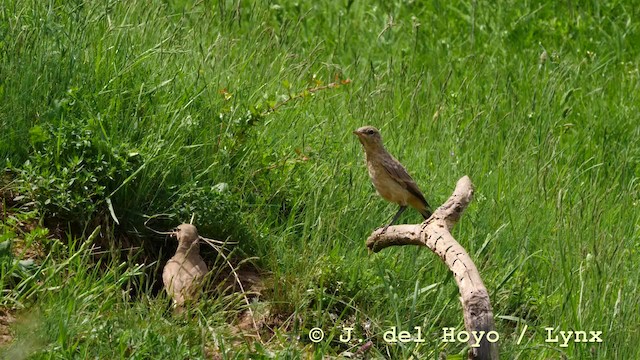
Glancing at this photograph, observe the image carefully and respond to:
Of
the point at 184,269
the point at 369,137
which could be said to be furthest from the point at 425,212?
the point at 184,269

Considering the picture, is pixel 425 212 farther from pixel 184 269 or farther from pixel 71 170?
pixel 71 170

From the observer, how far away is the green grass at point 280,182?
570cm

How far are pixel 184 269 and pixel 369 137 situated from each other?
1.59 meters

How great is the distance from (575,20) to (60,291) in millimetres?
6279

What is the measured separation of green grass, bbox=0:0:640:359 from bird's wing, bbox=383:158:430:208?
29 cm

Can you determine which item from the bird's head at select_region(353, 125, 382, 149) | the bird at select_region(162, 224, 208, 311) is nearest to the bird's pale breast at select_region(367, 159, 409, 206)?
the bird's head at select_region(353, 125, 382, 149)

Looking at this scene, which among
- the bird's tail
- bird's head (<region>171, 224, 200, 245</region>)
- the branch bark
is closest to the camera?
the branch bark

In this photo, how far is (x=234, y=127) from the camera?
22.3ft

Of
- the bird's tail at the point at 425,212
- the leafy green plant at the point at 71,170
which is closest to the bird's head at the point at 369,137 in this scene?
the bird's tail at the point at 425,212

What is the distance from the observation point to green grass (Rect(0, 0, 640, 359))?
5703mm

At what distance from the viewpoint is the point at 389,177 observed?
21.9 ft

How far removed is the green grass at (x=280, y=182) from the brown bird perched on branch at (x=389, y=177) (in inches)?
7.8

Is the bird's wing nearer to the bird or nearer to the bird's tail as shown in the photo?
the bird's tail

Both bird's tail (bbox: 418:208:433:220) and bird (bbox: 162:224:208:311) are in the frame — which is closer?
bird (bbox: 162:224:208:311)
